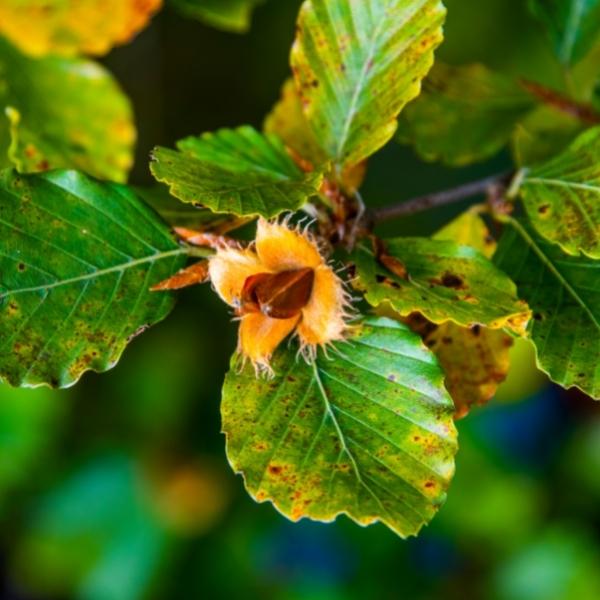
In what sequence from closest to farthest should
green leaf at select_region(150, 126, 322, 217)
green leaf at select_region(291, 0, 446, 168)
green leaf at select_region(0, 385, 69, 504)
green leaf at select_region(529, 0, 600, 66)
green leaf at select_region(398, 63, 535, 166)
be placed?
1. green leaf at select_region(150, 126, 322, 217)
2. green leaf at select_region(291, 0, 446, 168)
3. green leaf at select_region(398, 63, 535, 166)
4. green leaf at select_region(529, 0, 600, 66)
5. green leaf at select_region(0, 385, 69, 504)

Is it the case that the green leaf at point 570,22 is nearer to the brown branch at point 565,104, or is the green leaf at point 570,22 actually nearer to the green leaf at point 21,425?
the brown branch at point 565,104

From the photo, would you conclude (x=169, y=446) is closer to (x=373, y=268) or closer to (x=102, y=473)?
(x=102, y=473)

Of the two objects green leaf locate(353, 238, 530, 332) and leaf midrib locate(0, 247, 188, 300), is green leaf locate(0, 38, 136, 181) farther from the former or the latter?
green leaf locate(353, 238, 530, 332)

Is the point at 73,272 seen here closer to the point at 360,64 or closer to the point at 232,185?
the point at 232,185

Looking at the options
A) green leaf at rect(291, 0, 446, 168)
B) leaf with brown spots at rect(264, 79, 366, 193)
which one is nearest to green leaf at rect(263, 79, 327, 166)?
leaf with brown spots at rect(264, 79, 366, 193)

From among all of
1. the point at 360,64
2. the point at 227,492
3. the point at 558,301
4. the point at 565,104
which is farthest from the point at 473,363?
the point at 227,492

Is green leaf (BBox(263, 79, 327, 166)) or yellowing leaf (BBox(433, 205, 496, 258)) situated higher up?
green leaf (BBox(263, 79, 327, 166))
